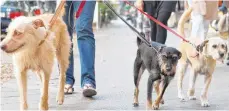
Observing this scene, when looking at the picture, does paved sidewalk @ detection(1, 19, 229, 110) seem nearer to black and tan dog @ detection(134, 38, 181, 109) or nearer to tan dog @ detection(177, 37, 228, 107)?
tan dog @ detection(177, 37, 228, 107)

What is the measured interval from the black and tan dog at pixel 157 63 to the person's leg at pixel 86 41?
0.71m

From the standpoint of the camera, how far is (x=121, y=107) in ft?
19.2

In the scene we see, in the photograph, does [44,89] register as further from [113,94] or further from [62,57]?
[113,94]

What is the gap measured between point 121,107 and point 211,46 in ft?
4.79

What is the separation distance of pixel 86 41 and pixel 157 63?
4.49 ft

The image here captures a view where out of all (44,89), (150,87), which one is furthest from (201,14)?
(44,89)

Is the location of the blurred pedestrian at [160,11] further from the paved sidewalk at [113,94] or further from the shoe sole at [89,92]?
the shoe sole at [89,92]

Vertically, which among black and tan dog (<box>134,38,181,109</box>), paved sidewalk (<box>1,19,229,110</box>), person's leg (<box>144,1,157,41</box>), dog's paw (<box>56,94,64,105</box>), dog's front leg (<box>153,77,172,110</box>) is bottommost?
paved sidewalk (<box>1,19,229,110</box>)

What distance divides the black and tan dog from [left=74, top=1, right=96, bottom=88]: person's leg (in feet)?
2.31

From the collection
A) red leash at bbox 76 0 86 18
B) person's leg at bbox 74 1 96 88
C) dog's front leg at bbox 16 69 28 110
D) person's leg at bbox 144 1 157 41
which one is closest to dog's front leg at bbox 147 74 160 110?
person's leg at bbox 74 1 96 88

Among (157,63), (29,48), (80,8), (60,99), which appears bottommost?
(60,99)

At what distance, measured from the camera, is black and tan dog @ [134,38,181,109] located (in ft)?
17.3

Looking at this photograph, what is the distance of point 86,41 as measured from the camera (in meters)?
6.45

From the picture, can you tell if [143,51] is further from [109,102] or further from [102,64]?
[102,64]
